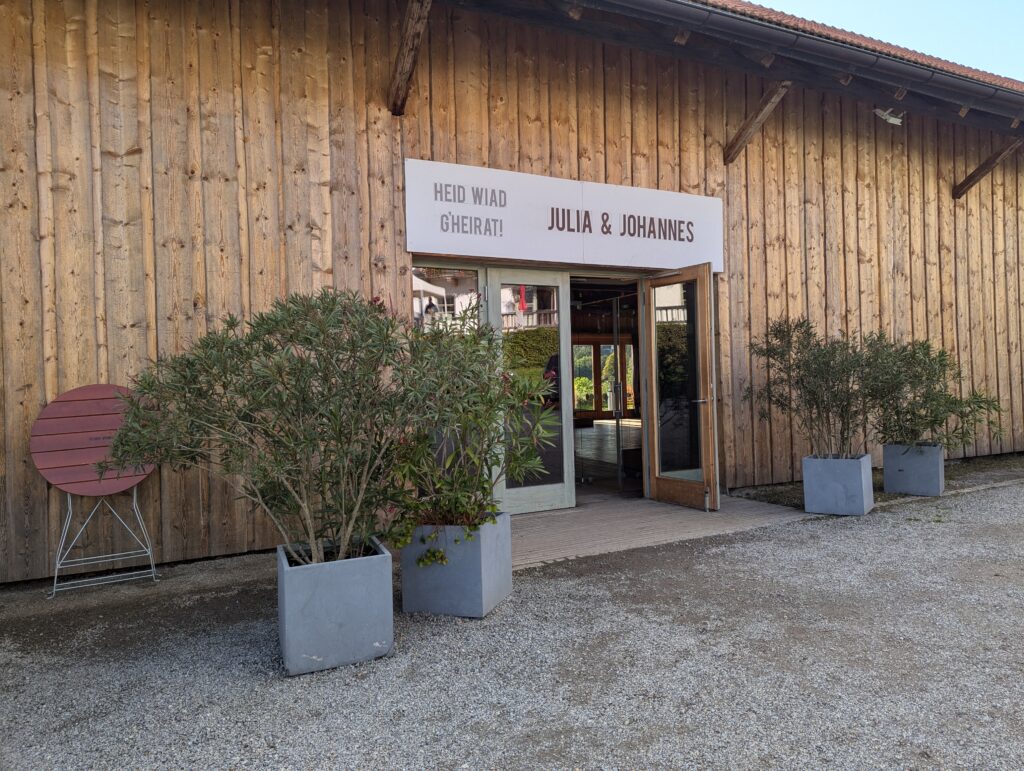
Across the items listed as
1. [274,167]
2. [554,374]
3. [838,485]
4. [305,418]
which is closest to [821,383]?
[838,485]

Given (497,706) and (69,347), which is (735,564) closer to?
(497,706)

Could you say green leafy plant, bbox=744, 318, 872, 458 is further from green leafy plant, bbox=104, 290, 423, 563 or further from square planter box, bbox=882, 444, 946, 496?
green leafy plant, bbox=104, 290, 423, 563

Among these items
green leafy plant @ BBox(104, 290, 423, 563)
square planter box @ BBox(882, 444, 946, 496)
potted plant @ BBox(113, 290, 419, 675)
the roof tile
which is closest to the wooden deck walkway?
square planter box @ BBox(882, 444, 946, 496)

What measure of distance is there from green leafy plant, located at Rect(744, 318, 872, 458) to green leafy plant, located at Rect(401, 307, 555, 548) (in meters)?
3.30

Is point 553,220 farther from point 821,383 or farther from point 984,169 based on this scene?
point 984,169

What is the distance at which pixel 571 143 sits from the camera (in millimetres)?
6227

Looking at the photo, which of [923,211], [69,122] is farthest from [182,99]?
[923,211]

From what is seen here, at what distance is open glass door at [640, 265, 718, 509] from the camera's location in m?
6.10

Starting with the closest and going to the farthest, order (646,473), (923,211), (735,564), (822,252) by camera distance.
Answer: (735,564) → (646,473) → (822,252) → (923,211)

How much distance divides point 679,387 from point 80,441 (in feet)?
15.5

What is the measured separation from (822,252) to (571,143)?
3.21 metres

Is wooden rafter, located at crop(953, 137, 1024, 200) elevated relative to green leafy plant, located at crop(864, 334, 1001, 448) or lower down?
elevated

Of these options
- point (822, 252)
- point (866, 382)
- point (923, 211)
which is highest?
point (923, 211)

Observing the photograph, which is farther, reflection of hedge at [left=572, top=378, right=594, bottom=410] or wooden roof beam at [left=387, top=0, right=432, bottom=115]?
reflection of hedge at [left=572, top=378, right=594, bottom=410]
